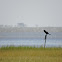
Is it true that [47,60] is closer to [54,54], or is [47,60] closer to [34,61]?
[34,61]

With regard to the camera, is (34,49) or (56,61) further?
(34,49)

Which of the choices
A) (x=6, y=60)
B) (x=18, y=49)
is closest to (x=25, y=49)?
(x=18, y=49)

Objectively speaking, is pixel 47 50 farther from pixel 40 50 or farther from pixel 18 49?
pixel 18 49

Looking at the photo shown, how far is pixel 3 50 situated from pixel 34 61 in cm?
1003

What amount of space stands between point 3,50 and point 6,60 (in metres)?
8.68

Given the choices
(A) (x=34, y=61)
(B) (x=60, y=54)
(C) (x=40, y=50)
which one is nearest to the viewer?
(A) (x=34, y=61)

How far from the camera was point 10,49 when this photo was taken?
3017cm

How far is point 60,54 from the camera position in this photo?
25.8 metres

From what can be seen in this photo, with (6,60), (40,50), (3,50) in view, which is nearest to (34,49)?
(40,50)

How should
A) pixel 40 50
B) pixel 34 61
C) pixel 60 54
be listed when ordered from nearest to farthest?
pixel 34 61
pixel 60 54
pixel 40 50

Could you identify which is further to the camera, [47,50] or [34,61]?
[47,50]

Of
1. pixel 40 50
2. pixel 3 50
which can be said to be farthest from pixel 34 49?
pixel 3 50

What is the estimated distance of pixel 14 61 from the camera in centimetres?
2059

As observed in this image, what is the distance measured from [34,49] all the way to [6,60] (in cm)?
866
